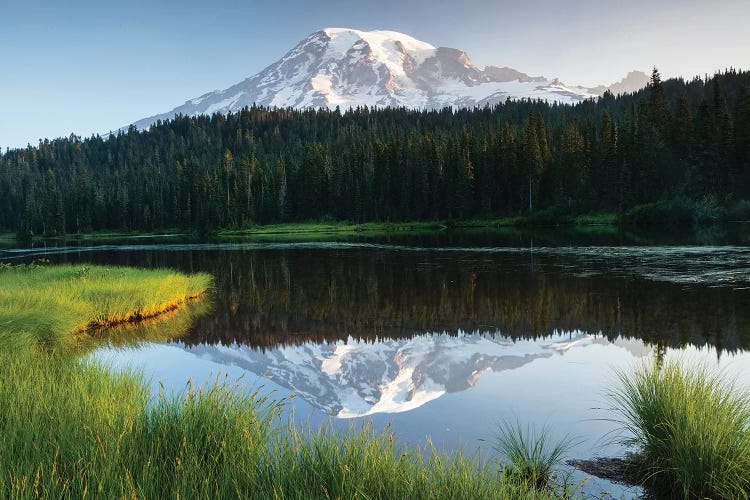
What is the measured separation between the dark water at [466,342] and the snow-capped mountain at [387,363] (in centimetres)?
6

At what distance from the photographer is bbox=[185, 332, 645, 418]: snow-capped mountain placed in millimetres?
13750

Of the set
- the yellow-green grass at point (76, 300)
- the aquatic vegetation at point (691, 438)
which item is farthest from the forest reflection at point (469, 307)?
the aquatic vegetation at point (691, 438)

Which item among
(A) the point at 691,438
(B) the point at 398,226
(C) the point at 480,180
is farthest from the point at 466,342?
(B) the point at 398,226

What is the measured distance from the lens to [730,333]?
60.5 ft

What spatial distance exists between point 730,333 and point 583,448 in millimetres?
11544

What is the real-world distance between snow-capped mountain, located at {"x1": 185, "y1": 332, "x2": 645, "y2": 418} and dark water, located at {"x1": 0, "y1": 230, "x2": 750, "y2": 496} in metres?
0.06

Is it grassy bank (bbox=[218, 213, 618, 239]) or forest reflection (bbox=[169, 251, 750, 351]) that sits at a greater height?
grassy bank (bbox=[218, 213, 618, 239])

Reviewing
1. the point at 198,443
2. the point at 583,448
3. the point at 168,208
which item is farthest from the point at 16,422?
the point at 168,208

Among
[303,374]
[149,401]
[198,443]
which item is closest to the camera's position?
[198,443]

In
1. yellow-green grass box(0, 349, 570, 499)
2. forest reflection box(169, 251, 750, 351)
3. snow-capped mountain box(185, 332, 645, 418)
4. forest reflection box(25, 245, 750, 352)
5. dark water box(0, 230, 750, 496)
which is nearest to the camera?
yellow-green grass box(0, 349, 570, 499)

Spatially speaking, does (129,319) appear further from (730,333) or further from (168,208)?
(168,208)

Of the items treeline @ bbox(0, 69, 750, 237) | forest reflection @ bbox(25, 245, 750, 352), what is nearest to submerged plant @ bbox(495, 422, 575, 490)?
forest reflection @ bbox(25, 245, 750, 352)

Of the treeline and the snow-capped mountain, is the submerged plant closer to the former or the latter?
the snow-capped mountain

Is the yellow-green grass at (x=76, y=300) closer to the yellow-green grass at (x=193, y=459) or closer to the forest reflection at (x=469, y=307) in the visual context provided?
the forest reflection at (x=469, y=307)
